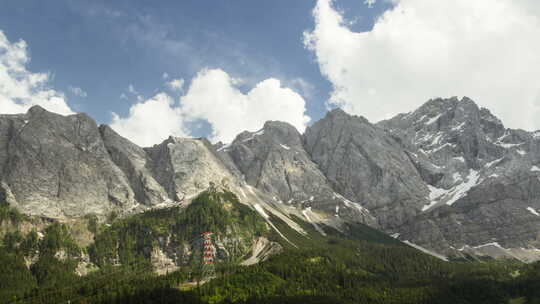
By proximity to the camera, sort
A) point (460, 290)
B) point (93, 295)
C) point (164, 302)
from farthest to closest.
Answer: point (460, 290) → point (93, 295) → point (164, 302)

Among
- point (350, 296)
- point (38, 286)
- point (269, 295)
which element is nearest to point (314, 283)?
point (350, 296)

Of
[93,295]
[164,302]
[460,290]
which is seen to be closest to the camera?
[164,302]

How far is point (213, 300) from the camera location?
6383 inches

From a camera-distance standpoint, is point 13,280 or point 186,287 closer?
point 186,287

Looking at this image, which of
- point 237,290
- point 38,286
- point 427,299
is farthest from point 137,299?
point 427,299

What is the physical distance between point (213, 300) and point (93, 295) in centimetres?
4438

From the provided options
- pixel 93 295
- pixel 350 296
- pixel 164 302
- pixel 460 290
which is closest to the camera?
pixel 164 302

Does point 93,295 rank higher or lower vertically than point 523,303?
higher

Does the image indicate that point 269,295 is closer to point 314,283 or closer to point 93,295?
point 314,283

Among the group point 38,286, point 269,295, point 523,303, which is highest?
point 38,286

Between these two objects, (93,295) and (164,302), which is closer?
(164,302)

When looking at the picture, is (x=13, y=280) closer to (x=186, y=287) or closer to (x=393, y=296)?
(x=186, y=287)

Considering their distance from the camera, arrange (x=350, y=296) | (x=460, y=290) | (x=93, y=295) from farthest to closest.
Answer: (x=460, y=290) < (x=350, y=296) < (x=93, y=295)

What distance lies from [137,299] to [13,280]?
67456 mm
